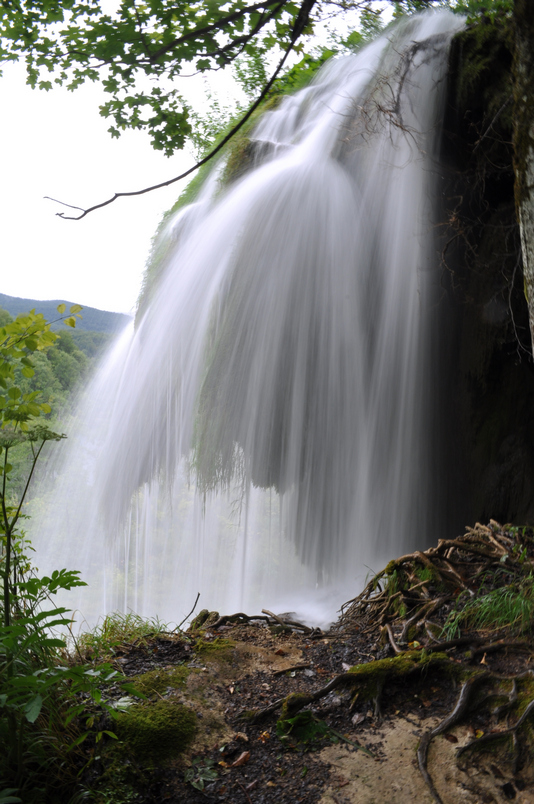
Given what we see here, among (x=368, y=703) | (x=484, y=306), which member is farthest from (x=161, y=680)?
(x=484, y=306)

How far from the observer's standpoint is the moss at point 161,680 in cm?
241

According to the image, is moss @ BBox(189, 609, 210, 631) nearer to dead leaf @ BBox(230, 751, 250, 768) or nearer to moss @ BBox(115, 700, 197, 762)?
moss @ BBox(115, 700, 197, 762)

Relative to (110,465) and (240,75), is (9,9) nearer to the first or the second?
(110,465)

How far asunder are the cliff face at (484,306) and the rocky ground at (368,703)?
2393 mm

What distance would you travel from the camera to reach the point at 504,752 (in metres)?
2.01

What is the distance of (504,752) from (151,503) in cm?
487

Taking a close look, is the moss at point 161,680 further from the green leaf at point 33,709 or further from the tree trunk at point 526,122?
the tree trunk at point 526,122

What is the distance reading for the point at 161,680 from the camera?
8.27 ft

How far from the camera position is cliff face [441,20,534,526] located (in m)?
5.42

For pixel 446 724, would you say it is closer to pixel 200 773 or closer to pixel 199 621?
pixel 200 773

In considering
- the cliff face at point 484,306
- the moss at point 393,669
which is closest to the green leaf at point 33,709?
the moss at point 393,669

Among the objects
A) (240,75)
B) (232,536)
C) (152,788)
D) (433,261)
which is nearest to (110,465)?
(232,536)

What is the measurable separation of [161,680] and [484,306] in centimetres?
491

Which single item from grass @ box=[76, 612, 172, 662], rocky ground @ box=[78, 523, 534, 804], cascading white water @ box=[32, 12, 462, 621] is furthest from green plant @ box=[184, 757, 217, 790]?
cascading white water @ box=[32, 12, 462, 621]
